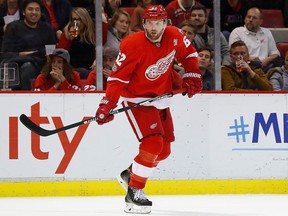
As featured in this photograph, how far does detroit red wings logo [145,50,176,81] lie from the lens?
491 cm

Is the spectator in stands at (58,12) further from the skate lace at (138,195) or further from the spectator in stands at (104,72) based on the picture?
the skate lace at (138,195)

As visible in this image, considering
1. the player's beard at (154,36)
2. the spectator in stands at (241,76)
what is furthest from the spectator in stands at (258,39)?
the player's beard at (154,36)

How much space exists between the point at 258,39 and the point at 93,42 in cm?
143

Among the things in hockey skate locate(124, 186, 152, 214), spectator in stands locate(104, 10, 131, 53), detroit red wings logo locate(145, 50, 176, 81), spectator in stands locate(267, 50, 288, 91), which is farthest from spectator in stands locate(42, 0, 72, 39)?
hockey skate locate(124, 186, 152, 214)

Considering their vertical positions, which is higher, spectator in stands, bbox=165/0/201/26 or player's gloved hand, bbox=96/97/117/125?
spectator in stands, bbox=165/0/201/26

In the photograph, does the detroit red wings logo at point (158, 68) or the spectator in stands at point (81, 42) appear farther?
the spectator in stands at point (81, 42)

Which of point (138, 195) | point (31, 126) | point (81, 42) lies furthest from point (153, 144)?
point (81, 42)

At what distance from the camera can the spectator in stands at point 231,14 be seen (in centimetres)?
671

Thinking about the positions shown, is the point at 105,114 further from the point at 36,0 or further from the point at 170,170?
the point at 36,0

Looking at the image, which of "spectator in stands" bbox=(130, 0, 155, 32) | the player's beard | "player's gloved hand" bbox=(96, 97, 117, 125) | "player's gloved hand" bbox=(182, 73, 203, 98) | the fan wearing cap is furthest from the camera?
"spectator in stands" bbox=(130, 0, 155, 32)

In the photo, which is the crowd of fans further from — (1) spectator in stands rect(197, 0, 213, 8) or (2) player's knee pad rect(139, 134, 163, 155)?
(2) player's knee pad rect(139, 134, 163, 155)

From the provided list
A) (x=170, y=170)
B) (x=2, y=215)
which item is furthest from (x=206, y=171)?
(x=2, y=215)

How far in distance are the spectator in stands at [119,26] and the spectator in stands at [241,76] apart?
0.83 m

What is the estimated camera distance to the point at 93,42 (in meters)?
6.23
